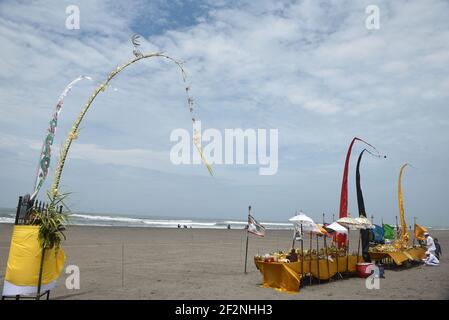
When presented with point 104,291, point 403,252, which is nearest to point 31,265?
point 104,291

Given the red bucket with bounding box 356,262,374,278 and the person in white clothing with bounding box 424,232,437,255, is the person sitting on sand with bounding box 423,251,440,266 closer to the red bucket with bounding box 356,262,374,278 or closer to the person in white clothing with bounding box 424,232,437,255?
the person in white clothing with bounding box 424,232,437,255

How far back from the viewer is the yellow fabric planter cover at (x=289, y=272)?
37.3 ft

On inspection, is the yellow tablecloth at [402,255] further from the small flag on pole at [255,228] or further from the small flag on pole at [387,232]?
the small flag on pole at [255,228]

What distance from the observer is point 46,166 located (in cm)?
836

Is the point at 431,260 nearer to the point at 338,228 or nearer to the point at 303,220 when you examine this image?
the point at 338,228

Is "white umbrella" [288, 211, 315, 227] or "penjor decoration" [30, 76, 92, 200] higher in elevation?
"penjor decoration" [30, 76, 92, 200]

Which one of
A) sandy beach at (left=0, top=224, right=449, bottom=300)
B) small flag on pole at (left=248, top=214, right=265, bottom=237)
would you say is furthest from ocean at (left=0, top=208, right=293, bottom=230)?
small flag on pole at (left=248, top=214, right=265, bottom=237)

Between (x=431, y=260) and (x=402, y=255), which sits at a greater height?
(x=402, y=255)

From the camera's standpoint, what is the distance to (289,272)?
11.4 meters

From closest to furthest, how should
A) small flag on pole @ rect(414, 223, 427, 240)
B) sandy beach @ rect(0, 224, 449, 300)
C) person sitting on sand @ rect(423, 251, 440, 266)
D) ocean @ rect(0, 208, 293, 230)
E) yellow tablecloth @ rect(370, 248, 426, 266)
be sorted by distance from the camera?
sandy beach @ rect(0, 224, 449, 300), yellow tablecloth @ rect(370, 248, 426, 266), person sitting on sand @ rect(423, 251, 440, 266), small flag on pole @ rect(414, 223, 427, 240), ocean @ rect(0, 208, 293, 230)

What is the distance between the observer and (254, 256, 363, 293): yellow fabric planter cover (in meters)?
11.4

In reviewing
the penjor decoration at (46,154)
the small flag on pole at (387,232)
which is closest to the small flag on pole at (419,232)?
the small flag on pole at (387,232)

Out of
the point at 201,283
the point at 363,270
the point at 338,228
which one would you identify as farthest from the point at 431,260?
the point at 201,283
